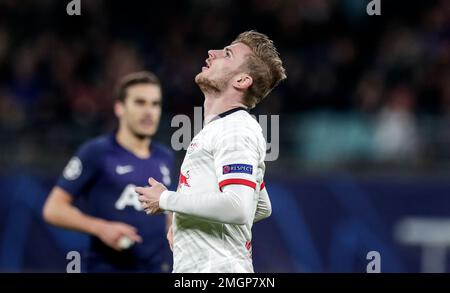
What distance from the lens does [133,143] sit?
716 centimetres

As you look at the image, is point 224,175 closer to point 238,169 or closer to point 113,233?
point 238,169

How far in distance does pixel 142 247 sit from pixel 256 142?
2.49m

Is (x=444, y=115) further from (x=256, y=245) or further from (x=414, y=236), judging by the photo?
(x=256, y=245)

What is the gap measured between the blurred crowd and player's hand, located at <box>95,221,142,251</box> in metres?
5.27

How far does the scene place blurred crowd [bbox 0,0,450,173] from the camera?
39.8ft

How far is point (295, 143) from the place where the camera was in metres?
12.3

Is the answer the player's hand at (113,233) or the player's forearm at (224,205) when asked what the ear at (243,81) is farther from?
the player's hand at (113,233)

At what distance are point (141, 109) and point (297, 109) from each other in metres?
6.07

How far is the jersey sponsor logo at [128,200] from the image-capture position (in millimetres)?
6848

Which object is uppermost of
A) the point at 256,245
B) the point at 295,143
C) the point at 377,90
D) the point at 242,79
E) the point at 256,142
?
the point at 377,90

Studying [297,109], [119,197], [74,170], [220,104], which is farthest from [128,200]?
[297,109]

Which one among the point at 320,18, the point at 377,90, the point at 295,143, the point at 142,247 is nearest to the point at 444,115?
the point at 377,90

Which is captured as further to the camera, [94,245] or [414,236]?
[414,236]

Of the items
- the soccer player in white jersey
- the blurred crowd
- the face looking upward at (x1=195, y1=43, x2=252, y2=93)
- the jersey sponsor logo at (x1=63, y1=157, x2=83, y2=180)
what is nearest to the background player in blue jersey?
the jersey sponsor logo at (x1=63, y1=157, x2=83, y2=180)
